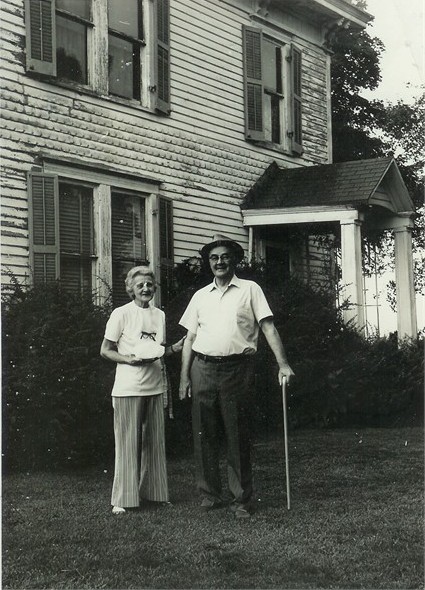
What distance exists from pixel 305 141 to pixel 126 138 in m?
4.96

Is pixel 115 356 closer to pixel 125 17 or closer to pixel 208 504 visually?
pixel 208 504

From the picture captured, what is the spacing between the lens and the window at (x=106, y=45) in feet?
30.1

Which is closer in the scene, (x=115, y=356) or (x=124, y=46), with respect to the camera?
(x=115, y=356)

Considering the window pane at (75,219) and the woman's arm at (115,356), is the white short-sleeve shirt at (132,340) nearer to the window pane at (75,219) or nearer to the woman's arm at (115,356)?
the woman's arm at (115,356)

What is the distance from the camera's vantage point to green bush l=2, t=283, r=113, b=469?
729 centimetres

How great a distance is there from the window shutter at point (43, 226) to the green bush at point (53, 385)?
39.3 inches

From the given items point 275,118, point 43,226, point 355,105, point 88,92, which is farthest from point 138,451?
point 355,105

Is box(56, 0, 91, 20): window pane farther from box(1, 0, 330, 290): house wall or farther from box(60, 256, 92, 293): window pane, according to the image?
box(60, 256, 92, 293): window pane

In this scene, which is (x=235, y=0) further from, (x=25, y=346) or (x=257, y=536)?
(x=257, y=536)

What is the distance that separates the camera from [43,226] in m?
9.02

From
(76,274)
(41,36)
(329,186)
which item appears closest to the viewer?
(41,36)

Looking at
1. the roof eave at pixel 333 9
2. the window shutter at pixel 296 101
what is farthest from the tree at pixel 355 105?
the window shutter at pixel 296 101

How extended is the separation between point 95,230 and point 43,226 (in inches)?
41.0

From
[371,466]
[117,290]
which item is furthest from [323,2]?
[371,466]
